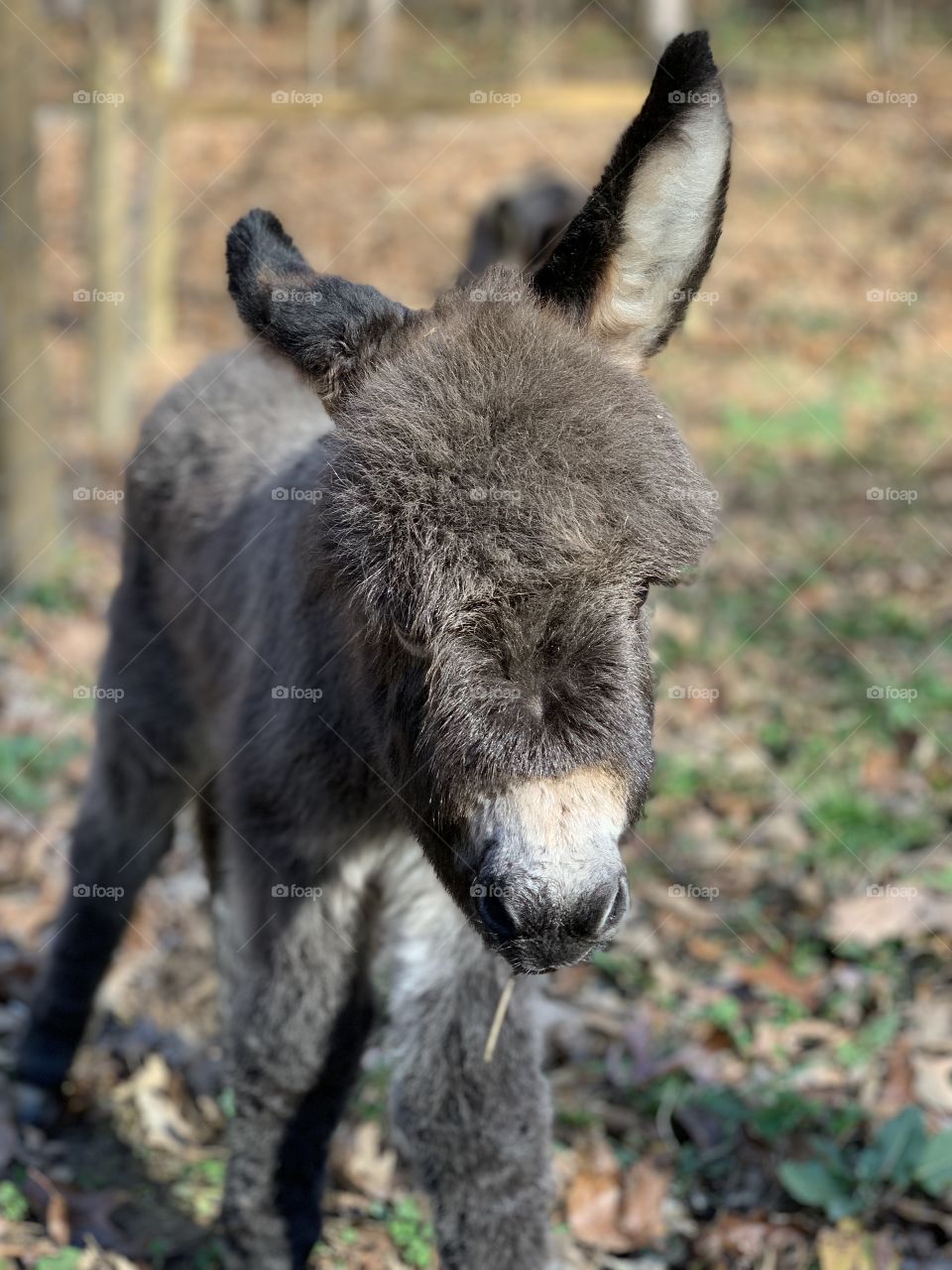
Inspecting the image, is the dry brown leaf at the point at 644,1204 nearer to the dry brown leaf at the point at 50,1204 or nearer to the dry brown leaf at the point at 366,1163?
the dry brown leaf at the point at 366,1163

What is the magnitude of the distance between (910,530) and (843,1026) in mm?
5261

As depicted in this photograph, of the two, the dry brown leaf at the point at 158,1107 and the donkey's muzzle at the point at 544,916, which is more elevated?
the donkey's muzzle at the point at 544,916

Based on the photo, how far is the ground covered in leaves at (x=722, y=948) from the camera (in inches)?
142

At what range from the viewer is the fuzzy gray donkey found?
2.25 m

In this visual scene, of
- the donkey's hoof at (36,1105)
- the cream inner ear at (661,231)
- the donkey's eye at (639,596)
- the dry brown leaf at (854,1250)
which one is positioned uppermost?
the cream inner ear at (661,231)

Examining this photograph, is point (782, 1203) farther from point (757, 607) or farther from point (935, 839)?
point (757, 607)

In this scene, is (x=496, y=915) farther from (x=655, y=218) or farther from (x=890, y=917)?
(x=890, y=917)

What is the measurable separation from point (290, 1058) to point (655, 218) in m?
2.18

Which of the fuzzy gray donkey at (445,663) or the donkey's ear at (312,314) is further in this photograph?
the donkey's ear at (312,314)

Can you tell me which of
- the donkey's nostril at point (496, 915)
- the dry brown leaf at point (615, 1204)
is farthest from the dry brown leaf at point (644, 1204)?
the donkey's nostril at point (496, 915)

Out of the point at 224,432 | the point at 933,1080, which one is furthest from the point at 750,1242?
the point at 224,432

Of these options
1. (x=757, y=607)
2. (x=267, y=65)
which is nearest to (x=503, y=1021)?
(x=757, y=607)

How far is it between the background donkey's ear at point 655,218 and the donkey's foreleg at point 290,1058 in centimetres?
153

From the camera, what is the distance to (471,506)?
229 centimetres
